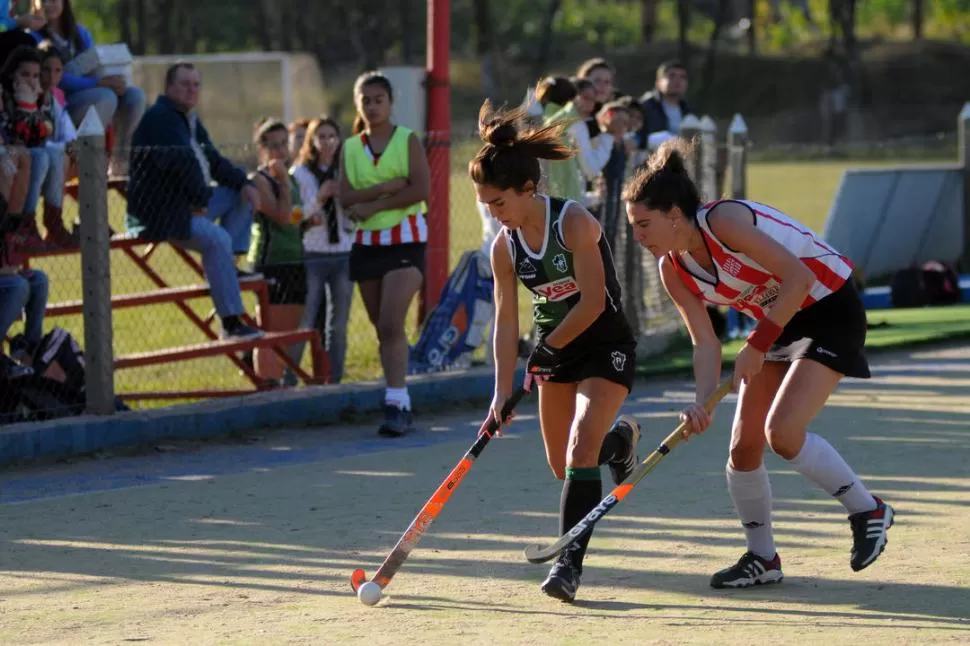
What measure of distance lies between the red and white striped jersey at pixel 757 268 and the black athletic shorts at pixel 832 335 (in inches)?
1.7

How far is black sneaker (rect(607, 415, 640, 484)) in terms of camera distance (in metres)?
6.32

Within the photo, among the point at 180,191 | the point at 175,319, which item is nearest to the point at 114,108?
the point at 180,191

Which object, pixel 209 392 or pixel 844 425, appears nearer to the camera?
pixel 844 425

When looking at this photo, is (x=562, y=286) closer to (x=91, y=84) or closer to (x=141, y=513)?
(x=141, y=513)

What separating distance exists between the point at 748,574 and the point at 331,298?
5230mm

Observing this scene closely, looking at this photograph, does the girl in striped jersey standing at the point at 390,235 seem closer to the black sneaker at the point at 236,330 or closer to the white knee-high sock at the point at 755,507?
the black sneaker at the point at 236,330

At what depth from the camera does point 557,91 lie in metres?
11.0

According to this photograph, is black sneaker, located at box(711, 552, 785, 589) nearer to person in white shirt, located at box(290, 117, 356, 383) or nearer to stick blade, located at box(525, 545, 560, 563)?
stick blade, located at box(525, 545, 560, 563)

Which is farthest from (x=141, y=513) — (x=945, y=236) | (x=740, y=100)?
(x=740, y=100)

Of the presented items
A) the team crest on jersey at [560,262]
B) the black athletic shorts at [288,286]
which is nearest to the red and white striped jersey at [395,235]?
the black athletic shorts at [288,286]

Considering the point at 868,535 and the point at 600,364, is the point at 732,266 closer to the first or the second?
the point at 600,364

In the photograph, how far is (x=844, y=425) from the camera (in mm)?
9047

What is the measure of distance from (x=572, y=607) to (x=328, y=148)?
18.1 ft

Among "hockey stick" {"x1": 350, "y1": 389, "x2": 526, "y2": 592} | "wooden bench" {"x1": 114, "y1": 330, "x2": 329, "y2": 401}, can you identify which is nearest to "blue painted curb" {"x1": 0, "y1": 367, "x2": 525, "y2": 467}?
"wooden bench" {"x1": 114, "y1": 330, "x2": 329, "y2": 401}
